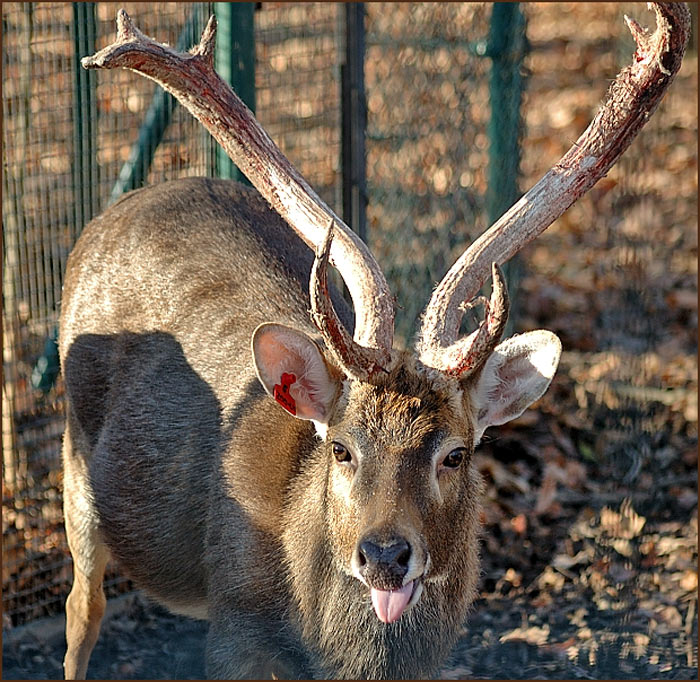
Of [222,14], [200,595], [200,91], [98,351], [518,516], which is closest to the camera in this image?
[200,91]

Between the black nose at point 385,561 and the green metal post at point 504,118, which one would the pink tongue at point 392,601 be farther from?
the green metal post at point 504,118

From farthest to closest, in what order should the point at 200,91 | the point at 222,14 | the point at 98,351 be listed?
1. the point at 222,14
2. the point at 98,351
3. the point at 200,91

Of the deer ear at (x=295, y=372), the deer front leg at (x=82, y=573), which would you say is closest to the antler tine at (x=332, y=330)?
the deer ear at (x=295, y=372)

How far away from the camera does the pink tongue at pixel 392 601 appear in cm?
378

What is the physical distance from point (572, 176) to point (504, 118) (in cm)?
431

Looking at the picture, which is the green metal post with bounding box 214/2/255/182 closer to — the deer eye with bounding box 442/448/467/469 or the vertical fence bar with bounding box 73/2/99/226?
the vertical fence bar with bounding box 73/2/99/226

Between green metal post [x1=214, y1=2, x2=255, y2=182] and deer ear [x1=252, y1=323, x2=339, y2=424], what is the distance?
2.59m

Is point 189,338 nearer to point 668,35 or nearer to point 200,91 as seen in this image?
point 200,91

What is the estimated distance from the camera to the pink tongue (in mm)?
3783

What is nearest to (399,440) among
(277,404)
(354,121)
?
(277,404)

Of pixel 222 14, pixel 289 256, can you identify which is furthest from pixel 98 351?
pixel 222 14

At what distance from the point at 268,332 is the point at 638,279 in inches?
98.3

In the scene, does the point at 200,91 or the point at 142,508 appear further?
the point at 142,508

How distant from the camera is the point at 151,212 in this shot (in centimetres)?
540
